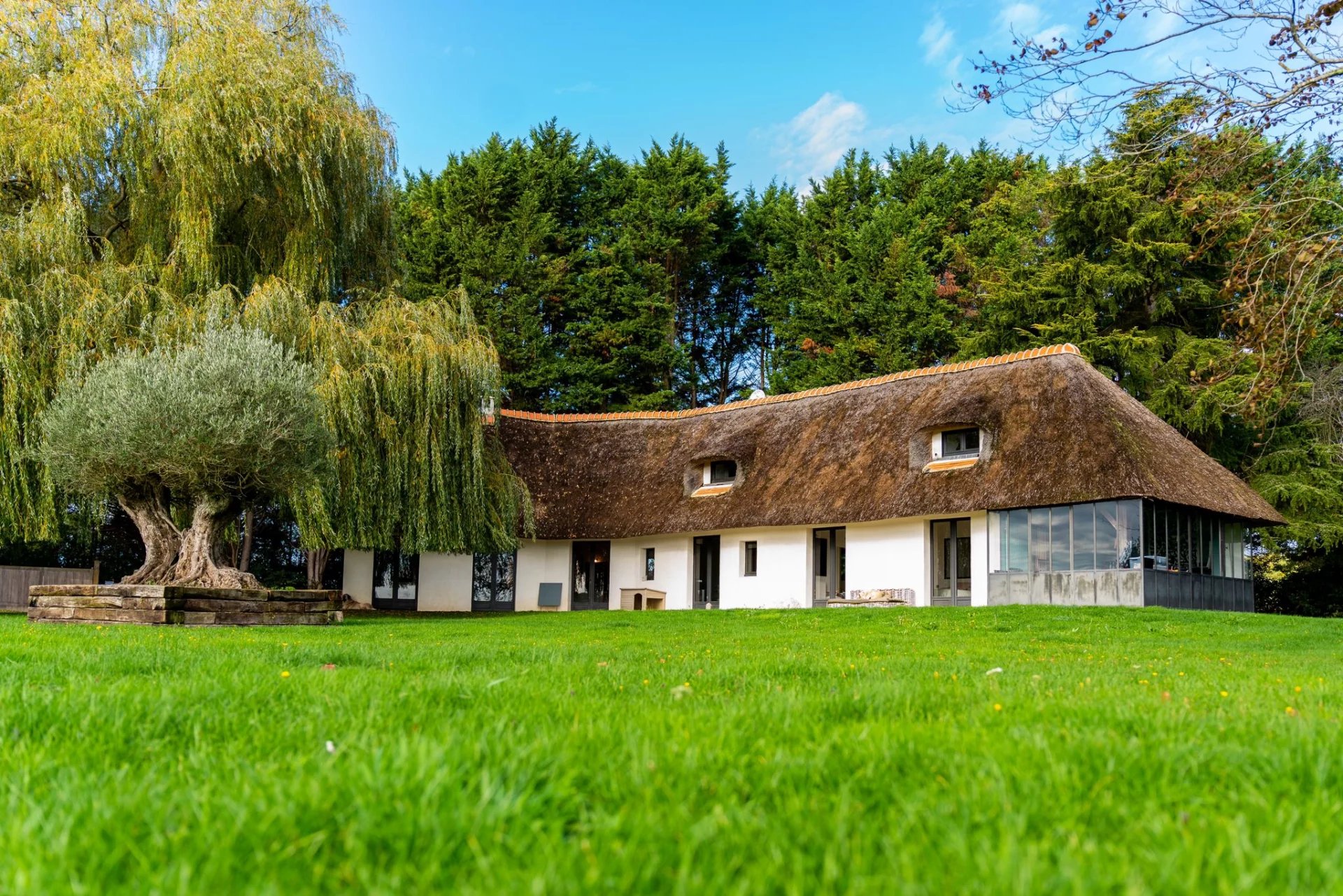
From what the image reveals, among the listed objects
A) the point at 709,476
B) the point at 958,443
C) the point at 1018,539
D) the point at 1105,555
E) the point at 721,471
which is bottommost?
the point at 1105,555

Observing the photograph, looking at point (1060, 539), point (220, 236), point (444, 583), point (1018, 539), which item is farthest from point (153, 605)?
point (1060, 539)

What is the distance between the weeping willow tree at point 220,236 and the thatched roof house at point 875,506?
780cm

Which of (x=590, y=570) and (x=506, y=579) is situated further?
(x=590, y=570)

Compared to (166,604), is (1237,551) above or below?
above

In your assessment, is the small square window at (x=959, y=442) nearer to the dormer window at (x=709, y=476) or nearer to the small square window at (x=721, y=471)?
the dormer window at (x=709, y=476)

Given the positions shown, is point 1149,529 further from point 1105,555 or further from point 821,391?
point 821,391

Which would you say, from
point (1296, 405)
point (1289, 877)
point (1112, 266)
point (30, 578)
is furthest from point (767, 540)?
point (1289, 877)

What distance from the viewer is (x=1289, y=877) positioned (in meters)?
2.04

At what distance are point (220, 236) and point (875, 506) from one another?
15329 mm

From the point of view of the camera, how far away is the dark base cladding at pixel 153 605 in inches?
526

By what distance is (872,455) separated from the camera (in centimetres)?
2645

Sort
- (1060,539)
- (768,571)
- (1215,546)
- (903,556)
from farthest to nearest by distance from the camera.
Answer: (768,571), (903,556), (1215,546), (1060,539)

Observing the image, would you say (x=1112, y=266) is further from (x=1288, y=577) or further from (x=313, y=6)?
(x=313, y=6)

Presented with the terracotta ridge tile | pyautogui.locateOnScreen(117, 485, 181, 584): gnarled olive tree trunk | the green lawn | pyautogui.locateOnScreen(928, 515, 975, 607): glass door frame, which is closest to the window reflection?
pyautogui.locateOnScreen(928, 515, 975, 607): glass door frame
